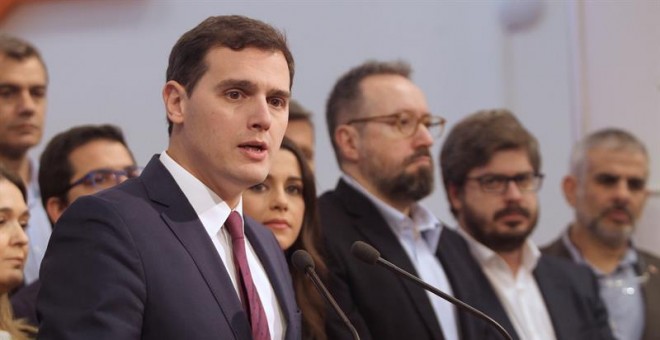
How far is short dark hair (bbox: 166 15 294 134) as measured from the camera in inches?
83.0

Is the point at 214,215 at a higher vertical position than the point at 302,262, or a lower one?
→ higher

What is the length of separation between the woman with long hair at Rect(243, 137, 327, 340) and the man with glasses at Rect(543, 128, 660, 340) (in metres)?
1.57

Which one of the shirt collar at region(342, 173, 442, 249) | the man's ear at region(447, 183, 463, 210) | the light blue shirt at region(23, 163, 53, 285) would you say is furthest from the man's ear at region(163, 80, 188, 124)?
the man's ear at region(447, 183, 463, 210)

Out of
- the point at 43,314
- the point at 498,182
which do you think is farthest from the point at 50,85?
the point at 43,314

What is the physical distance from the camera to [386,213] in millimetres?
3324

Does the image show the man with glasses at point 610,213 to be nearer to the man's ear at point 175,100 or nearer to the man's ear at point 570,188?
the man's ear at point 570,188

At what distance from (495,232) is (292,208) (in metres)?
0.95

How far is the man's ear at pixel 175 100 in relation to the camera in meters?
2.12

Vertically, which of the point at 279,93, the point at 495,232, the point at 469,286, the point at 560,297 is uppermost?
the point at 279,93

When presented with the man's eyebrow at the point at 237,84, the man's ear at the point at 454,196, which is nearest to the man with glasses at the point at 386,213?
the man's ear at the point at 454,196

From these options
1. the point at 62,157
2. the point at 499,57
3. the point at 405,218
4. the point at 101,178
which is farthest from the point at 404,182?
the point at 499,57

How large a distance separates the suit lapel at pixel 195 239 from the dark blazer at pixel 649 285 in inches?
96.2

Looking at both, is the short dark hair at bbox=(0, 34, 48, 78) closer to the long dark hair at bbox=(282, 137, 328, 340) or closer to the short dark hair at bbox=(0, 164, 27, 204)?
the short dark hair at bbox=(0, 164, 27, 204)

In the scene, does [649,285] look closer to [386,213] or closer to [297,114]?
[386,213]
